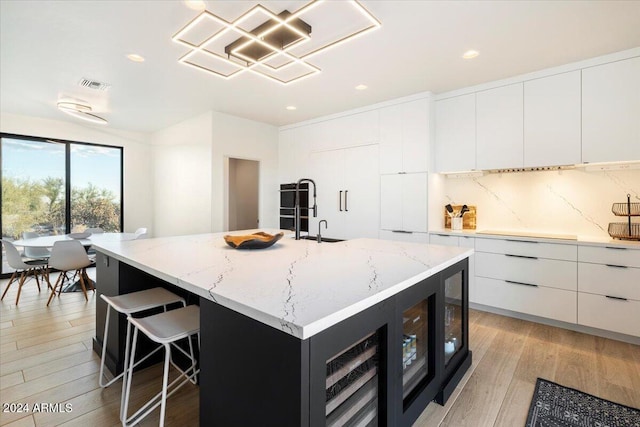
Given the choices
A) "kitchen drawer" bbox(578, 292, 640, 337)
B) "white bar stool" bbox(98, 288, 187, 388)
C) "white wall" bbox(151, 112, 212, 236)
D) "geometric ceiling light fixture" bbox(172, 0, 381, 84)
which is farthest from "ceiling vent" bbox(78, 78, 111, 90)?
"kitchen drawer" bbox(578, 292, 640, 337)

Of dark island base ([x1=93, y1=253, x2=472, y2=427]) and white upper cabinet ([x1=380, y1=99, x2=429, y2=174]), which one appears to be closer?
dark island base ([x1=93, y1=253, x2=472, y2=427])

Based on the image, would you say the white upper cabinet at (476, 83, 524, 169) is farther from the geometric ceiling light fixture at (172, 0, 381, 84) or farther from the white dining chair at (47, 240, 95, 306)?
the white dining chair at (47, 240, 95, 306)

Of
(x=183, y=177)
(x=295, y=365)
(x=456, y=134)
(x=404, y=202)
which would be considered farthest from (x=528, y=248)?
(x=183, y=177)

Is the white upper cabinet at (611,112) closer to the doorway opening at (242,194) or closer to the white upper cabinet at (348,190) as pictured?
the white upper cabinet at (348,190)

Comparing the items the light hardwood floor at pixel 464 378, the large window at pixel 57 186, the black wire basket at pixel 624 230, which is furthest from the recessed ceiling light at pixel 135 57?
the black wire basket at pixel 624 230

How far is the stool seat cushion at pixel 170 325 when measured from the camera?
4.75 feet

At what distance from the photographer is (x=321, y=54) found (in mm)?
2846

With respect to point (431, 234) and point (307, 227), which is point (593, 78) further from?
point (307, 227)

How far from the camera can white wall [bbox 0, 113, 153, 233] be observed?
5.41 m

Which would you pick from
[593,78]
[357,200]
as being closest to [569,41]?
[593,78]

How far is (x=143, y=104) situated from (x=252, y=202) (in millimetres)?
2750

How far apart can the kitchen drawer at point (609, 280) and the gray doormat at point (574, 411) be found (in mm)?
1245

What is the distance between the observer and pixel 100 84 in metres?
3.57

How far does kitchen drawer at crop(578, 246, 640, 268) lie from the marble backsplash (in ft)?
1.88
